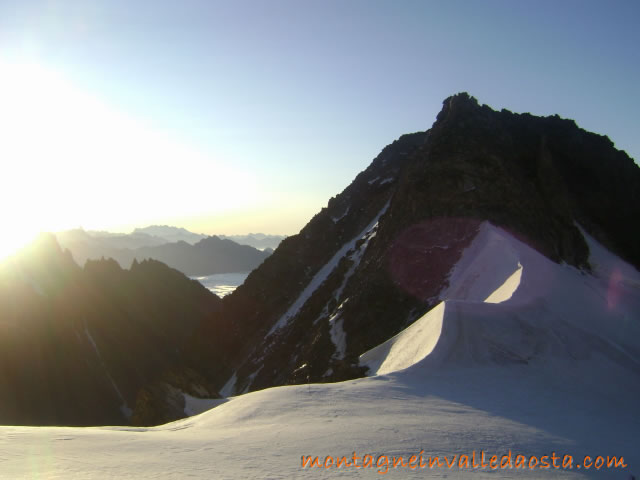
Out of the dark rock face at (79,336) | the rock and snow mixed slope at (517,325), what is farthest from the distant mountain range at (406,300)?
the dark rock face at (79,336)

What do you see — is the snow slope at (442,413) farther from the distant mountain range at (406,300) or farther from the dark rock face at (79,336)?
the dark rock face at (79,336)

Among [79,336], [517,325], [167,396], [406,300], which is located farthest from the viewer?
[79,336]

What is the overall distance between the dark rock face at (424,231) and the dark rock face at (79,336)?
1808 cm

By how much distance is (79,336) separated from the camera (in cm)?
7531

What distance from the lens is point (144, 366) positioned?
266 feet

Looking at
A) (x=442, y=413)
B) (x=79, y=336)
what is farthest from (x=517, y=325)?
(x=79, y=336)

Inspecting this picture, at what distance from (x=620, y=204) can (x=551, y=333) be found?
44095 millimetres

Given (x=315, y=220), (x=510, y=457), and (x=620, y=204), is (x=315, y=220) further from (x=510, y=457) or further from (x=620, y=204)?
(x=510, y=457)

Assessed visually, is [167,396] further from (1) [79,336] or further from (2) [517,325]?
(1) [79,336]

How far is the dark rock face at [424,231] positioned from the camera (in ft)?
107

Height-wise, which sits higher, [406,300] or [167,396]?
[406,300]

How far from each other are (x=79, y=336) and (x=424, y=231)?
217 ft

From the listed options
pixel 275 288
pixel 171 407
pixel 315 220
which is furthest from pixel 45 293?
pixel 171 407

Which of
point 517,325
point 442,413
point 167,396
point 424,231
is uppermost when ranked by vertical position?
point 424,231
